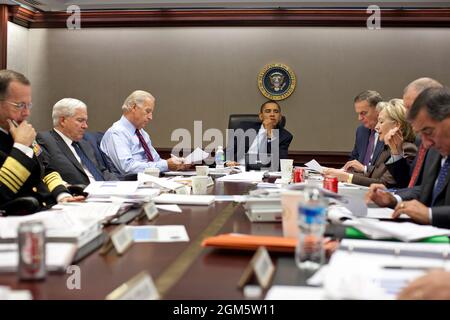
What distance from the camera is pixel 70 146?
3.87 meters

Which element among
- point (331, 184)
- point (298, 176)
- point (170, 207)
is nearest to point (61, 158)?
point (170, 207)

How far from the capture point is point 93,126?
7.76 m

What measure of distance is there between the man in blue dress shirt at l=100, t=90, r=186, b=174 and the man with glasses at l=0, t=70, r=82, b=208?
1478 millimetres

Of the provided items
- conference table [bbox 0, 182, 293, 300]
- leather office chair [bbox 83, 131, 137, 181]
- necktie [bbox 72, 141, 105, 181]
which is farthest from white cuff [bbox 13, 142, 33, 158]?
leather office chair [bbox 83, 131, 137, 181]

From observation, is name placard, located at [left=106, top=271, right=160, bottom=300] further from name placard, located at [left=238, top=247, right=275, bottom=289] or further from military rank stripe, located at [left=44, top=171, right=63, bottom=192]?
military rank stripe, located at [left=44, top=171, right=63, bottom=192]

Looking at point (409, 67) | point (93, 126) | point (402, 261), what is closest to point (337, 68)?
point (409, 67)

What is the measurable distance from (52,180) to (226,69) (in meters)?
4.57

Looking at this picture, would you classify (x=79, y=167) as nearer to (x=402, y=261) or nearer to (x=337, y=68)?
(x=402, y=261)

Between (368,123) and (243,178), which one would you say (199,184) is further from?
(368,123)

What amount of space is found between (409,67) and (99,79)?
14.4 ft

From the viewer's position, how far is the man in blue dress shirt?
4820 millimetres

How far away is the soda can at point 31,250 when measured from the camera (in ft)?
4.26

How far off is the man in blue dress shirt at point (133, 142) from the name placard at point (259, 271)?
3.43 m

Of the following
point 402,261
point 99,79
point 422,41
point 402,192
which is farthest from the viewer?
point 99,79
